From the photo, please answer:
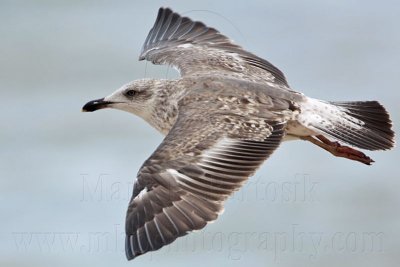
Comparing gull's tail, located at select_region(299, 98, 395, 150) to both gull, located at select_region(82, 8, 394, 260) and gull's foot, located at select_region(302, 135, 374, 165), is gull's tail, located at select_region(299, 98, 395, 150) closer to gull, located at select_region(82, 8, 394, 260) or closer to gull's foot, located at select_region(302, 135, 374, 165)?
gull, located at select_region(82, 8, 394, 260)

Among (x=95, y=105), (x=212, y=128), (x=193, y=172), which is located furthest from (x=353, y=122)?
(x=95, y=105)

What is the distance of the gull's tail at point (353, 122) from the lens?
29.0ft

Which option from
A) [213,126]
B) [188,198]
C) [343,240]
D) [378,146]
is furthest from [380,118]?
[343,240]

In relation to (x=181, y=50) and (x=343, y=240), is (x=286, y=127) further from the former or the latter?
(x=343, y=240)

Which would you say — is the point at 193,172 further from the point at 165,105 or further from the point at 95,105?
the point at 95,105

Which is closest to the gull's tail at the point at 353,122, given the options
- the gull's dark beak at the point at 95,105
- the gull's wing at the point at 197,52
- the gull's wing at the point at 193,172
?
the gull's wing at the point at 193,172

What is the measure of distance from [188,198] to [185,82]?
5.86ft

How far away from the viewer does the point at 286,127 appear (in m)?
8.77

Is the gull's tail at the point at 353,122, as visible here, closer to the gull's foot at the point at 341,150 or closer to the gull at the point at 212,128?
the gull at the point at 212,128

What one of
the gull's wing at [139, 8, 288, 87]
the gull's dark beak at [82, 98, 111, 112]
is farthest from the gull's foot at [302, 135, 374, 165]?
the gull's dark beak at [82, 98, 111, 112]

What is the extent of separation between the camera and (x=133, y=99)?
948 cm

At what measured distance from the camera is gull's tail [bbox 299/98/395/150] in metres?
8.84

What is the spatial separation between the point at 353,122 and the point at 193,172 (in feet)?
5.63

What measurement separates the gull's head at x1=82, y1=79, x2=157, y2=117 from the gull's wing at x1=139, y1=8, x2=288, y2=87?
0.52 m
